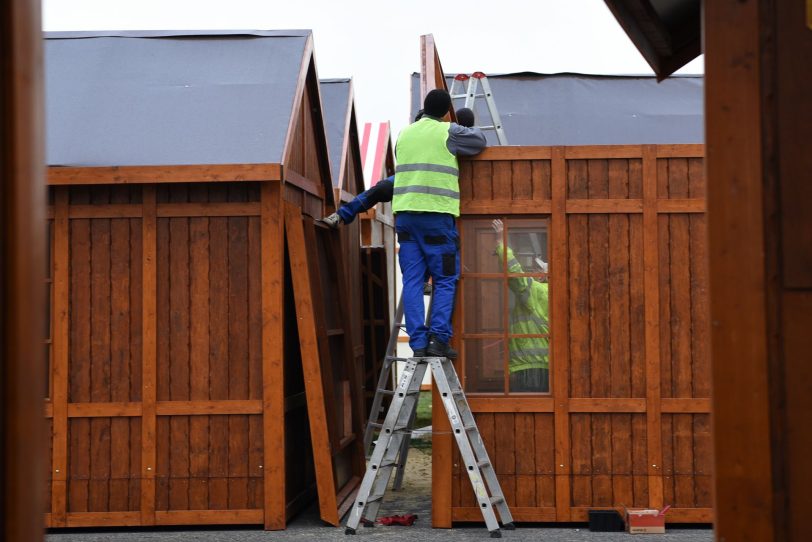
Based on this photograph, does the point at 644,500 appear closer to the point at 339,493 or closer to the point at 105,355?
the point at 339,493

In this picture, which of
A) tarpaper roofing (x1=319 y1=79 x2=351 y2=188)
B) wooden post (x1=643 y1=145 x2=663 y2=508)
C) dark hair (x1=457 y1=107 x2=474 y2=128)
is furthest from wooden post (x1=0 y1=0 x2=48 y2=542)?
tarpaper roofing (x1=319 y1=79 x2=351 y2=188)

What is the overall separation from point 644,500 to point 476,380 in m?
1.49

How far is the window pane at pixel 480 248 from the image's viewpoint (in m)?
8.02

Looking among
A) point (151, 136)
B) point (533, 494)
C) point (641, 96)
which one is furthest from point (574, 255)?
point (641, 96)

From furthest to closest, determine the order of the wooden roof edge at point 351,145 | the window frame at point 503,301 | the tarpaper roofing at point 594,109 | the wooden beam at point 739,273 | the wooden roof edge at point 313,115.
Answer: the wooden roof edge at point 351,145
the tarpaper roofing at point 594,109
the wooden roof edge at point 313,115
the window frame at point 503,301
the wooden beam at point 739,273

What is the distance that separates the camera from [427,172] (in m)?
7.89

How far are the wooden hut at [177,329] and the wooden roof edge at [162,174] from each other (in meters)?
0.01

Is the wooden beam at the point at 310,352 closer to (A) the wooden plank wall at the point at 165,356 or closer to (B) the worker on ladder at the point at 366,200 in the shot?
(A) the wooden plank wall at the point at 165,356

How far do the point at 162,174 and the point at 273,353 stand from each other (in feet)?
5.04

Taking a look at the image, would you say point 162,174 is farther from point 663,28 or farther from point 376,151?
point 376,151

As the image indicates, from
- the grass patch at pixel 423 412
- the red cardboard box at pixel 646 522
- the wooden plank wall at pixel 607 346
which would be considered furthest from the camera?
the grass patch at pixel 423 412

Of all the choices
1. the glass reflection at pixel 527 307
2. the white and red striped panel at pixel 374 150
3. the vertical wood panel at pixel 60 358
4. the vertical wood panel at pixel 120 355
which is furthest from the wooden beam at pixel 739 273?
the white and red striped panel at pixel 374 150

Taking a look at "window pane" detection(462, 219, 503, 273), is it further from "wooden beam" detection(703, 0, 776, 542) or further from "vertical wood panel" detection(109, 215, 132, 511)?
"wooden beam" detection(703, 0, 776, 542)

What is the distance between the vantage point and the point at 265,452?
25.9ft
